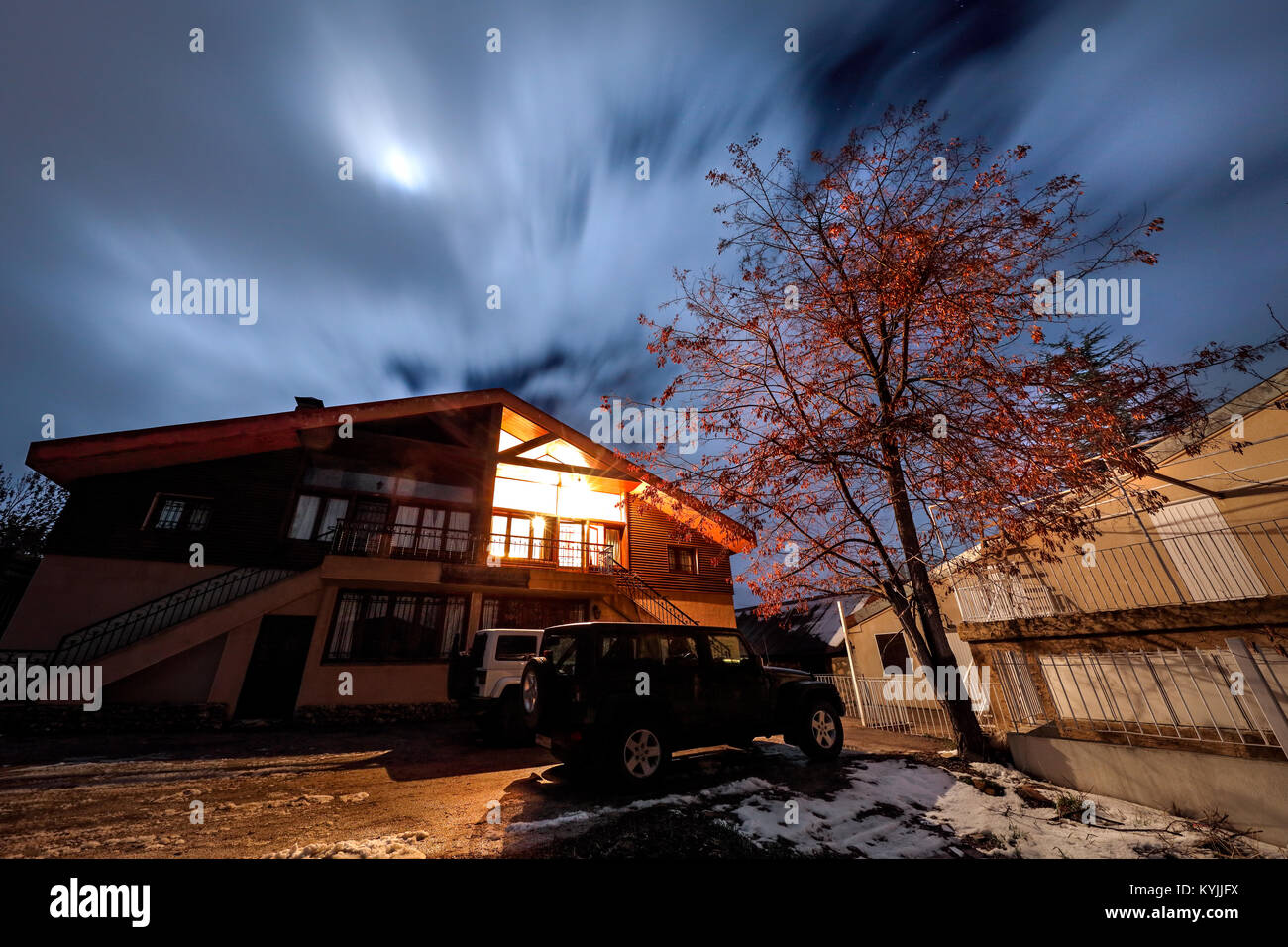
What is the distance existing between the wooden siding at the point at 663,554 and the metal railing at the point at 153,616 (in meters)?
11.2

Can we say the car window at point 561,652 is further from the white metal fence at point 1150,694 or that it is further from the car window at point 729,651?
the white metal fence at point 1150,694

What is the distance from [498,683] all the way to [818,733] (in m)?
6.22

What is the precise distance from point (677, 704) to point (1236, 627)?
24.4ft

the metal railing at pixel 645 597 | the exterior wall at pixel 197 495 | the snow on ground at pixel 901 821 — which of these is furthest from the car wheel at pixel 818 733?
the exterior wall at pixel 197 495

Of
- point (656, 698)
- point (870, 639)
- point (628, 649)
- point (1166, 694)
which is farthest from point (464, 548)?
point (870, 639)

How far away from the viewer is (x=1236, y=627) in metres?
5.76

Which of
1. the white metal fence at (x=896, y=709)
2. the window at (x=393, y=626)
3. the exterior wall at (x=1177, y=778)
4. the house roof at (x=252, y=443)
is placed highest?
the house roof at (x=252, y=443)

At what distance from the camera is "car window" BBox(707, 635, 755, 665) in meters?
6.52

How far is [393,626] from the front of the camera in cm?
1315

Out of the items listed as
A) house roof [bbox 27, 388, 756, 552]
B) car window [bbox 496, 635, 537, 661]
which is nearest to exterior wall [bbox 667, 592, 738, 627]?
house roof [bbox 27, 388, 756, 552]

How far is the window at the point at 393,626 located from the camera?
12500 mm
